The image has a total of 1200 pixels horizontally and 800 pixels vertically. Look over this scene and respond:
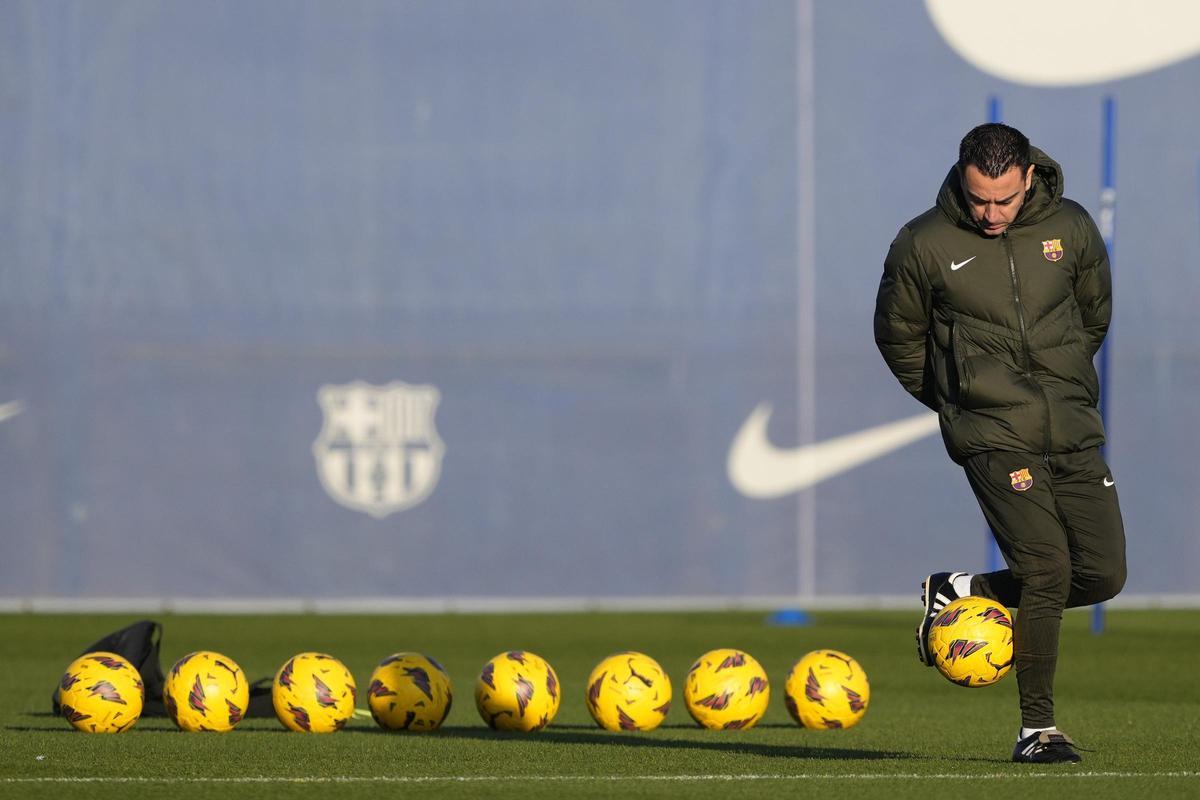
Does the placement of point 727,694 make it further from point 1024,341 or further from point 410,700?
point 1024,341

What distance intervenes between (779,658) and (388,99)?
20.0 ft

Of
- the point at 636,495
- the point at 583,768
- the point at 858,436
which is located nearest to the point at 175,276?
the point at 636,495

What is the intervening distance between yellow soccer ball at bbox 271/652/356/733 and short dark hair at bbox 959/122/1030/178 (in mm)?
3230

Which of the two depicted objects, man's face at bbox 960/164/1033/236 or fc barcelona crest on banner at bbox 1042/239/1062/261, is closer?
man's face at bbox 960/164/1033/236

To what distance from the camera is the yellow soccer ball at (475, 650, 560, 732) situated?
725 centimetres

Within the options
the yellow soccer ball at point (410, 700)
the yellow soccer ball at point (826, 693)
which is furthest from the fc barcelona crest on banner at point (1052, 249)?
the yellow soccer ball at point (410, 700)

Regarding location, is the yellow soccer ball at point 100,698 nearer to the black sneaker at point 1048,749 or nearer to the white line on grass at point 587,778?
the white line on grass at point 587,778

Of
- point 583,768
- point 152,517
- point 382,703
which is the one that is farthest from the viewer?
point 152,517

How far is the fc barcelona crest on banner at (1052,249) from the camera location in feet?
18.4

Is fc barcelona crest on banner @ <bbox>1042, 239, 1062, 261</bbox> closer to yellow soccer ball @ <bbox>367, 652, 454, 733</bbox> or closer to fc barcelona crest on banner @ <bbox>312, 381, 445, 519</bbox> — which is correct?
yellow soccer ball @ <bbox>367, 652, 454, 733</bbox>

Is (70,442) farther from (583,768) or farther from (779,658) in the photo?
(583,768)

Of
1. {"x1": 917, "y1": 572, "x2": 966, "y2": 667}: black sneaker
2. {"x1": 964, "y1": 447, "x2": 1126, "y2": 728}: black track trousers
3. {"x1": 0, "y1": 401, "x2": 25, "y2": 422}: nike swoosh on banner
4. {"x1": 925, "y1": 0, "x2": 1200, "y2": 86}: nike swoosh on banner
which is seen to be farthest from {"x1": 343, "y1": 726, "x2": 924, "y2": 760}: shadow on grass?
{"x1": 925, "y1": 0, "x2": 1200, "y2": 86}: nike swoosh on banner

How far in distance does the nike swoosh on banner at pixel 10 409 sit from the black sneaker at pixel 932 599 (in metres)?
10.3

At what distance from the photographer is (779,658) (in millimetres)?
11031
